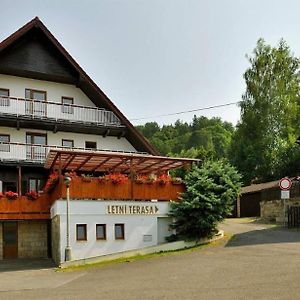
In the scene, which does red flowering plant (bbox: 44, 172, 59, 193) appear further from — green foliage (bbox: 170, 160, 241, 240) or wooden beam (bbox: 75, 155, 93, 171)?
green foliage (bbox: 170, 160, 241, 240)

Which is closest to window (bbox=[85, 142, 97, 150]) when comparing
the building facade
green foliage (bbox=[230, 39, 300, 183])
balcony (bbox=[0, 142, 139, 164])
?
the building facade

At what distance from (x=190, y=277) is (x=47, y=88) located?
1921cm

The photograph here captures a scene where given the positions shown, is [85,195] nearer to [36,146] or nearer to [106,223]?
[106,223]

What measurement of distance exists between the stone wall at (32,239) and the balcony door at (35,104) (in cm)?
628

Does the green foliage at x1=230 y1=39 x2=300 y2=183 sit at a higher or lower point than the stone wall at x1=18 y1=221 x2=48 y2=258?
higher

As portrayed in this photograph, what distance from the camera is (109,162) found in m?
26.5

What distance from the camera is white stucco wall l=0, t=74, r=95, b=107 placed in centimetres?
2972

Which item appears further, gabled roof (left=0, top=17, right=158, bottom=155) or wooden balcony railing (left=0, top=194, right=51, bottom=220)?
gabled roof (left=0, top=17, right=158, bottom=155)

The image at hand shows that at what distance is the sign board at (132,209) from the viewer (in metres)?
22.6

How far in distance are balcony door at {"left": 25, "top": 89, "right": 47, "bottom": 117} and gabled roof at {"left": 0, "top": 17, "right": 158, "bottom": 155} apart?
8.33 ft

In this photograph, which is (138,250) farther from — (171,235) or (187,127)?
(187,127)

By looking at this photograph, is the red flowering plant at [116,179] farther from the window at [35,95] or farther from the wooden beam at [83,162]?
the window at [35,95]

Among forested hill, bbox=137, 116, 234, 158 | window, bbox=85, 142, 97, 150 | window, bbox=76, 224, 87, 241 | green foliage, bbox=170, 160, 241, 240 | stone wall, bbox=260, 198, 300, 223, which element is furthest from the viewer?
forested hill, bbox=137, 116, 234, 158

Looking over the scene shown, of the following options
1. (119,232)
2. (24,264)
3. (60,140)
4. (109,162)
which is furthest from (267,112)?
(24,264)
